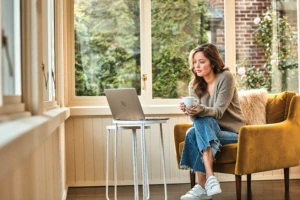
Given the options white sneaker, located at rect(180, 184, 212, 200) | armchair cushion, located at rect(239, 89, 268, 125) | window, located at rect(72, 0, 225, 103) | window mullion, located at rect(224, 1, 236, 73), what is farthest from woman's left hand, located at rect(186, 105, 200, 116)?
window mullion, located at rect(224, 1, 236, 73)

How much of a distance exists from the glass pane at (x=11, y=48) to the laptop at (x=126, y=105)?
1552mm

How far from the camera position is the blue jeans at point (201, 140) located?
4.04 meters

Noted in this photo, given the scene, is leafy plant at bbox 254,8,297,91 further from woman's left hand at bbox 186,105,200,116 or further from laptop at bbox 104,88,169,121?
laptop at bbox 104,88,169,121

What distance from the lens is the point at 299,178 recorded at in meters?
5.35

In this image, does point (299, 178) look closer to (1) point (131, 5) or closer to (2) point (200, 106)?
(2) point (200, 106)

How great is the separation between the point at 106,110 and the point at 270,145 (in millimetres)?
1605

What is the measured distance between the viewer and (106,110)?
508 centimetres

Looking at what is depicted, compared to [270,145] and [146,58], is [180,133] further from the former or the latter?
[146,58]

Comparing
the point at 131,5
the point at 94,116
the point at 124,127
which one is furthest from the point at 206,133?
the point at 131,5

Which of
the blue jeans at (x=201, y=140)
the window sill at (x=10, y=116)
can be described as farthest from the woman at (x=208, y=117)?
the window sill at (x=10, y=116)

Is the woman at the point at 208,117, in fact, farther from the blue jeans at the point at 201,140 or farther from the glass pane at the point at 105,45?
the glass pane at the point at 105,45

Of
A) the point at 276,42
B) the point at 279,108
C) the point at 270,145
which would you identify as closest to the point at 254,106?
the point at 279,108

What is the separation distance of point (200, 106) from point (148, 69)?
1448 millimetres

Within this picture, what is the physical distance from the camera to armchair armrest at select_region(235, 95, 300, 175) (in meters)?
3.99
